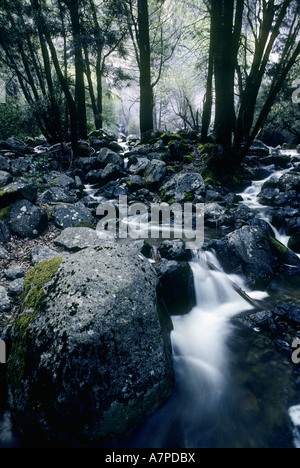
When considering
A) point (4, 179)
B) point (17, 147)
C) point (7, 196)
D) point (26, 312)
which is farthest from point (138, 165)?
point (26, 312)

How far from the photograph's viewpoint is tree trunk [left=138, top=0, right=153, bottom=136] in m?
13.2

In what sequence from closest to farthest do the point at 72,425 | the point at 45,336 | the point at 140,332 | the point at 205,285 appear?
the point at 72,425 < the point at 45,336 < the point at 140,332 < the point at 205,285

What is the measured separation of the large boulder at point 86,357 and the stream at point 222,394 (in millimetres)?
286

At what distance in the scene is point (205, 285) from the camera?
15.3 ft

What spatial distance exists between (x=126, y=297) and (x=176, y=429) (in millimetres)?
1532

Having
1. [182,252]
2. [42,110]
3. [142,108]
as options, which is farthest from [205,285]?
[142,108]

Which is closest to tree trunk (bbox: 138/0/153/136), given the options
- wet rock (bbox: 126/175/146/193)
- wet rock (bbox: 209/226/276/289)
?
wet rock (bbox: 126/175/146/193)

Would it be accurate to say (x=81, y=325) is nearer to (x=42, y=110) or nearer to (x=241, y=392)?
(x=241, y=392)

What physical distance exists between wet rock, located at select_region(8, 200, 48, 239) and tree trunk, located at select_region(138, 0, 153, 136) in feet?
38.4

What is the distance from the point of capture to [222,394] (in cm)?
284

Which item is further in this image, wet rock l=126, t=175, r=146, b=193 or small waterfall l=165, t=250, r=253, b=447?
wet rock l=126, t=175, r=146, b=193

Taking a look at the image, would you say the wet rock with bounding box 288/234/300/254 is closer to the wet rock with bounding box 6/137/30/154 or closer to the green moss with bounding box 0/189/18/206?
the green moss with bounding box 0/189/18/206
